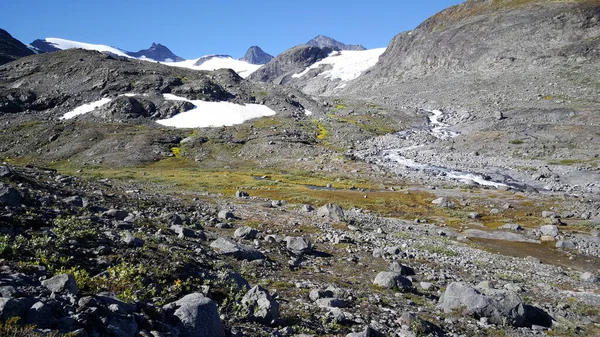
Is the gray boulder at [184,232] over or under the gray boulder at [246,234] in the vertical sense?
over

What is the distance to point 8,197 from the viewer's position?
1705cm

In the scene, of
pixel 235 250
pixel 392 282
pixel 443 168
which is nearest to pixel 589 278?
pixel 392 282

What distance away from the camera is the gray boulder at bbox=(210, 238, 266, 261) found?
18.7 meters

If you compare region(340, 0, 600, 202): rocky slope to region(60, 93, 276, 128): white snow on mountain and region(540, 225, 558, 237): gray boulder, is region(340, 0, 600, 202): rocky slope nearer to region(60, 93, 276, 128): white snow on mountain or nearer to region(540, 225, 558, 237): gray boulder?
region(540, 225, 558, 237): gray boulder

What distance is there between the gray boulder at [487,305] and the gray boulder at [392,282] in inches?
88.8

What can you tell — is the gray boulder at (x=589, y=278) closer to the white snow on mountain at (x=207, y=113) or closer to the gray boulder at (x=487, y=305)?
the gray boulder at (x=487, y=305)

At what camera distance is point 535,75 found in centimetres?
14300

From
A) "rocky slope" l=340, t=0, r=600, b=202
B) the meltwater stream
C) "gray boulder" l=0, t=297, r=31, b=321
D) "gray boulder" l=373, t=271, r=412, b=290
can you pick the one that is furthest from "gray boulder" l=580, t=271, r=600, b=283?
"rocky slope" l=340, t=0, r=600, b=202

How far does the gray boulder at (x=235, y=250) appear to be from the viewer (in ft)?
61.4

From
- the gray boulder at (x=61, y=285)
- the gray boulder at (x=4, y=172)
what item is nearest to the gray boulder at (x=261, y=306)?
the gray boulder at (x=61, y=285)

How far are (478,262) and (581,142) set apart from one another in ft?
265

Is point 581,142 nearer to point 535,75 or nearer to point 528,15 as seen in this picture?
point 535,75

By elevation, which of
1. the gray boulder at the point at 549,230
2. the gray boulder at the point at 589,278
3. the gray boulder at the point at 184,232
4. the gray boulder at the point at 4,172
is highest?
the gray boulder at the point at 4,172

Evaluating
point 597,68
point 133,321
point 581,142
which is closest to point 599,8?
point 597,68
